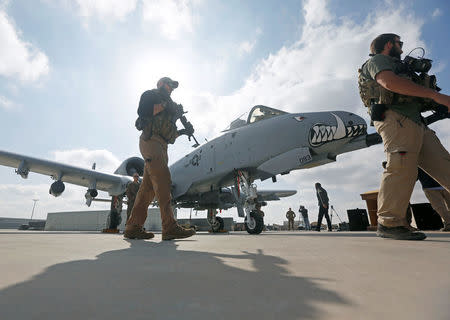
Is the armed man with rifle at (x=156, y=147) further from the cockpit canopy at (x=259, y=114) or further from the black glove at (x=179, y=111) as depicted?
the cockpit canopy at (x=259, y=114)

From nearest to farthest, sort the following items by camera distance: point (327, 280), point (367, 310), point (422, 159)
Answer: point (367, 310) → point (327, 280) → point (422, 159)

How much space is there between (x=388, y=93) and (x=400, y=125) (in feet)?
1.13

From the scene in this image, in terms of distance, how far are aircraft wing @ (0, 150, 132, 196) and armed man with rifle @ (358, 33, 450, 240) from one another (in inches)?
331

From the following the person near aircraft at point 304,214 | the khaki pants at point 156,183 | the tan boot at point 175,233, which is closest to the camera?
the tan boot at point 175,233

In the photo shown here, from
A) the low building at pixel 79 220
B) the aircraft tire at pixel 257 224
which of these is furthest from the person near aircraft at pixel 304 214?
the low building at pixel 79 220

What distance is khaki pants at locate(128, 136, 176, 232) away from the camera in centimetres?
269

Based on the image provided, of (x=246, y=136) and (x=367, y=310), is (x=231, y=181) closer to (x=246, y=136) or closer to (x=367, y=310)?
(x=246, y=136)

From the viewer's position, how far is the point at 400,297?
57cm

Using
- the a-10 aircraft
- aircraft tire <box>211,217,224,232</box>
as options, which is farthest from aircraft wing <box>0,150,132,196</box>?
aircraft tire <box>211,217,224,232</box>

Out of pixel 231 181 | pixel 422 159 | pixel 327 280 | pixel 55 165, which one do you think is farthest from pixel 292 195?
pixel 327 280

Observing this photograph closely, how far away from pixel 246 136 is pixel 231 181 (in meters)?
1.50

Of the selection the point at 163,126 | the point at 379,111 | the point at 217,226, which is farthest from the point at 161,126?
the point at 217,226

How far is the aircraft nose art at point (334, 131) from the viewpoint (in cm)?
405

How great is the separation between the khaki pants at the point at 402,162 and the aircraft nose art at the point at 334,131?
5.23 ft
